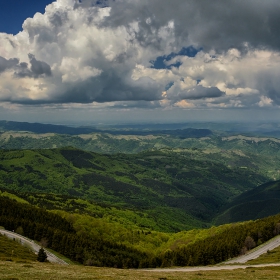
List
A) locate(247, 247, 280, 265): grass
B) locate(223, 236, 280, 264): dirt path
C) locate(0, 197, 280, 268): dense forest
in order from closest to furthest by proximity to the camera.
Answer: locate(247, 247, 280, 265): grass, locate(223, 236, 280, 264): dirt path, locate(0, 197, 280, 268): dense forest

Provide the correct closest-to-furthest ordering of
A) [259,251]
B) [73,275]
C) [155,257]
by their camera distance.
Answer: [73,275], [259,251], [155,257]

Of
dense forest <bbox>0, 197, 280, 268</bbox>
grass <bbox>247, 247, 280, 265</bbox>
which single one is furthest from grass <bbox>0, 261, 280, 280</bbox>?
dense forest <bbox>0, 197, 280, 268</bbox>

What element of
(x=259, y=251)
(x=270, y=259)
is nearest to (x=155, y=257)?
(x=259, y=251)

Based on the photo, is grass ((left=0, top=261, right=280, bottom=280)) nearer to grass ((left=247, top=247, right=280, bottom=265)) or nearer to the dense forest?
grass ((left=247, top=247, right=280, bottom=265))

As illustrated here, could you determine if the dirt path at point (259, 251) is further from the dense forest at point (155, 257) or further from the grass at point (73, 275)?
the grass at point (73, 275)

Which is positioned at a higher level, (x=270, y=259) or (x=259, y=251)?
(x=270, y=259)

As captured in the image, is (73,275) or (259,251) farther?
(259,251)

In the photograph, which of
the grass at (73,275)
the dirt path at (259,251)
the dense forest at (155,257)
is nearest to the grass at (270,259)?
the dirt path at (259,251)

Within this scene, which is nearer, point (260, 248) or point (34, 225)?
point (260, 248)

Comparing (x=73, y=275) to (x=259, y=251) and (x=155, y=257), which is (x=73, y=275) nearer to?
(x=155, y=257)

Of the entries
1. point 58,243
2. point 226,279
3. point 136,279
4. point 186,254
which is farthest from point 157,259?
point 136,279

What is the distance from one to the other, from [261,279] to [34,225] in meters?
148

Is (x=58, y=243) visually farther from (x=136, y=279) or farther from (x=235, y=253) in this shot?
(x=136, y=279)

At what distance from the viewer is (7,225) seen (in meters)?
166
